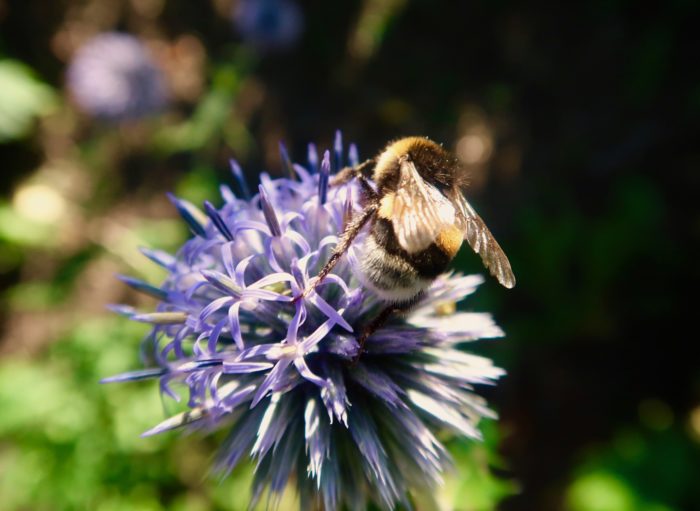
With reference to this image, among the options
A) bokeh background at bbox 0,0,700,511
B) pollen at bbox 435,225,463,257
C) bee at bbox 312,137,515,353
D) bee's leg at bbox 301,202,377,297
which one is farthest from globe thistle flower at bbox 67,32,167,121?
pollen at bbox 435,225,463,257

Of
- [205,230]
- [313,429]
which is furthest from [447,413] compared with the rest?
[205,230]

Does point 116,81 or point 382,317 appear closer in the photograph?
point 382,317

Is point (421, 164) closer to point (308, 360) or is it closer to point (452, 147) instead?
point (308, 360)

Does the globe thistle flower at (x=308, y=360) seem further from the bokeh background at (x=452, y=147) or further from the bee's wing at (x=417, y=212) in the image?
the bokeh background at (x=452, y=147)

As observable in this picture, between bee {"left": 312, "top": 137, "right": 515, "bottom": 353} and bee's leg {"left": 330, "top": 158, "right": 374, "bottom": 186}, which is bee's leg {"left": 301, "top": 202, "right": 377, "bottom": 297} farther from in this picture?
bee's leg {"left": 330, "top": 158, "right": 374, "bottom": 186}

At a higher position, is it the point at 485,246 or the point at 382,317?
the point at 485,246

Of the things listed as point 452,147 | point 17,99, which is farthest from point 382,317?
point 17,99

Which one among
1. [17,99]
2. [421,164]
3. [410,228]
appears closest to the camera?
[410,228]

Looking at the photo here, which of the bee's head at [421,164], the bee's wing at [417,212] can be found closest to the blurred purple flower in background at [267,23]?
the bee's head at [421,164]
